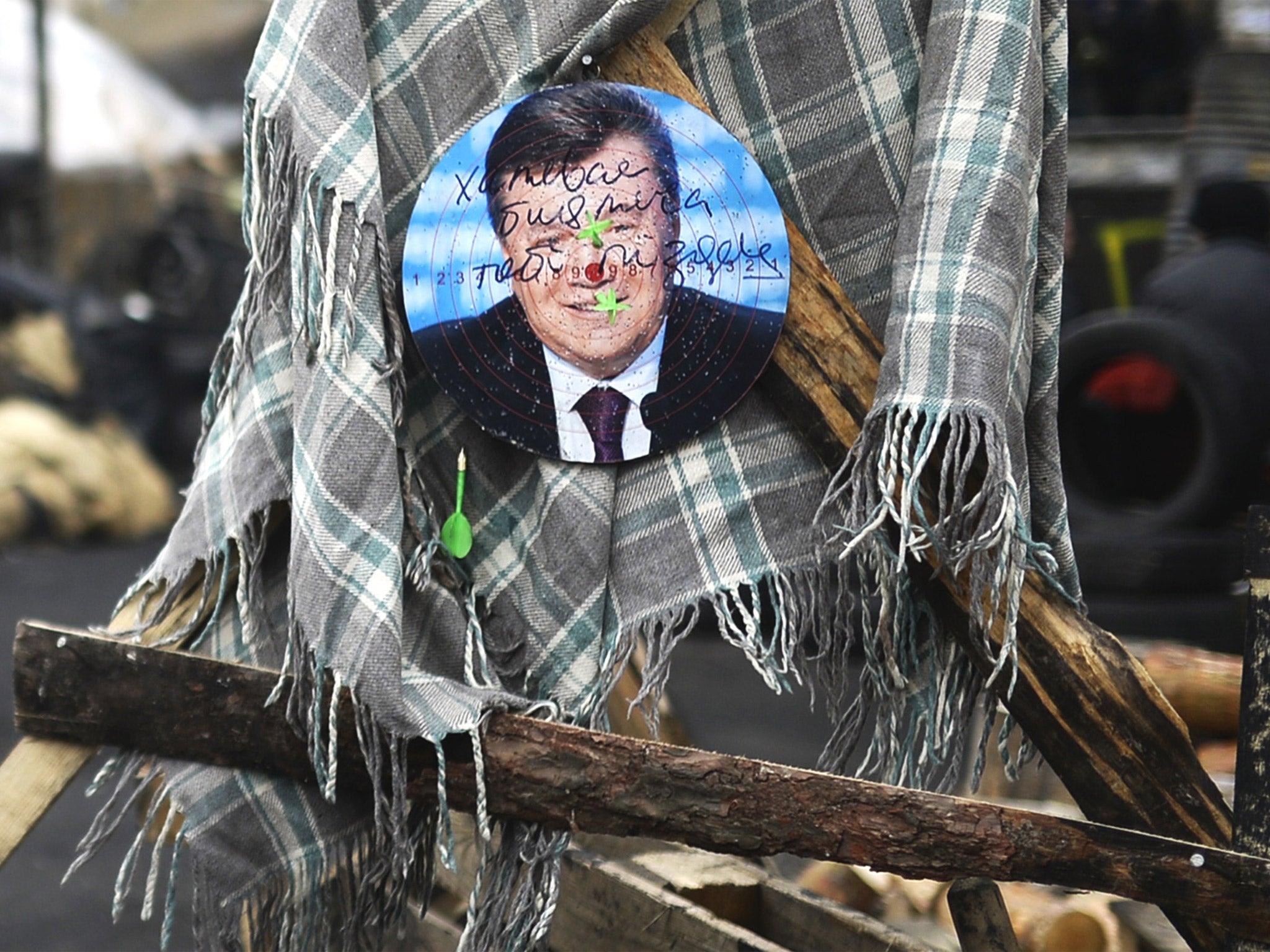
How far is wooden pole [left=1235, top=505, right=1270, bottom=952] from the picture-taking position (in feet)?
5.05

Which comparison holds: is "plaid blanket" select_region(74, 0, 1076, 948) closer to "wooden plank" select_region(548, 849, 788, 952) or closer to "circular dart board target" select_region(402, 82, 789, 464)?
"circular dart board target" select_region(402, 82, 789, 464)

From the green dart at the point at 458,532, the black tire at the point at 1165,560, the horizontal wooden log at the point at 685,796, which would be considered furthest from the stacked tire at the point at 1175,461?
the green dart at the point at 458,532

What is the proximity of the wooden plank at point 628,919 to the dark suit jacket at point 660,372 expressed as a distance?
0.73m

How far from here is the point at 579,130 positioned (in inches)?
63.4

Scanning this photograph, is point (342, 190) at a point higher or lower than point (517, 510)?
higher

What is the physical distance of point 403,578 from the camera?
5.27 feet

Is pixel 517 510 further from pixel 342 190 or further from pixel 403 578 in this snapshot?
pixel 342 190

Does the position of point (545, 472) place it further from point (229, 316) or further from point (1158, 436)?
point (229, 316)

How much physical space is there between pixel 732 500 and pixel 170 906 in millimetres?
819

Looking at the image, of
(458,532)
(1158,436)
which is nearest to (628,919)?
(458,532)

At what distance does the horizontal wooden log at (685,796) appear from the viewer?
1504 millimetres

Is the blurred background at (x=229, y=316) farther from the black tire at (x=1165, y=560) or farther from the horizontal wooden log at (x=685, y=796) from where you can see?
the horizontal wooden log at (x=685, y=796)

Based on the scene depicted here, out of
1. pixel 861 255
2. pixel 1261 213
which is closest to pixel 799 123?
pixel 861 255

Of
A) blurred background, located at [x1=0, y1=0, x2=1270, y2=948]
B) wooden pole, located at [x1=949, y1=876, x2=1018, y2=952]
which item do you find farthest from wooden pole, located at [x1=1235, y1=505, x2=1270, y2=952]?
blurred background, located at [x1=0, y1=0, x2=1270, y2=948]
